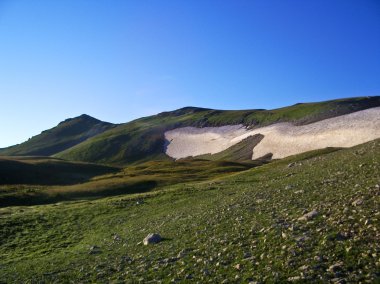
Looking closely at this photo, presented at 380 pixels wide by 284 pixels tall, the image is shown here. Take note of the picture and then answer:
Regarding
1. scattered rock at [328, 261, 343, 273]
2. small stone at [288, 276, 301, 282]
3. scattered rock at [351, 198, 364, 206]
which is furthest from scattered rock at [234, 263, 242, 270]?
scattered rock at [351, 198, 364, 206]

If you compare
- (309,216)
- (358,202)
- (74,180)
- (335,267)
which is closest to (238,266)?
(335,267)

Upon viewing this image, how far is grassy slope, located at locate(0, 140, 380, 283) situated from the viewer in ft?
41.0

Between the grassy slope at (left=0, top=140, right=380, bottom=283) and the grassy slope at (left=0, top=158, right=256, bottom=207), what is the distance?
3026cm

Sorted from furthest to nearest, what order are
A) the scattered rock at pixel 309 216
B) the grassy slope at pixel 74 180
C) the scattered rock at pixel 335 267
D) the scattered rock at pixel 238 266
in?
the grassy slope at pixel 74 180 → the scattered rock at pixel 309 216 → the scattered rock at pixel 238 266 → the scattered rock at pixel 335 267

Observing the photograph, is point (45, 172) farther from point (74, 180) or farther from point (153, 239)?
point (153, 239)

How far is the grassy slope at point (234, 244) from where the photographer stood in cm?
1251

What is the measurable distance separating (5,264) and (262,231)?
18904 mm

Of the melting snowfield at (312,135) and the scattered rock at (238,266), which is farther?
the melting snowfield at (312,135)

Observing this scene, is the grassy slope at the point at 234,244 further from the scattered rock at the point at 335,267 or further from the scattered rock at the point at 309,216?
the scattered rock at the point at 309,216

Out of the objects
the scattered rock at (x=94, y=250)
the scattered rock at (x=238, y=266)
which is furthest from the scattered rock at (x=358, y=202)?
the scattered rock at (x=94, y=250)

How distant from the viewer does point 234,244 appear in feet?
55.7

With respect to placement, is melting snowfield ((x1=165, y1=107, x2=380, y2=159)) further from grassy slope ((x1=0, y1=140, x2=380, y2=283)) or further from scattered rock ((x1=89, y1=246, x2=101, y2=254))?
scattered rock ((x1=89, y1=246, x2=101, y2=254))

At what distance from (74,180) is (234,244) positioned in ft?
286

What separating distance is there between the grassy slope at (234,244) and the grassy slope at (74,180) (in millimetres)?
30257
